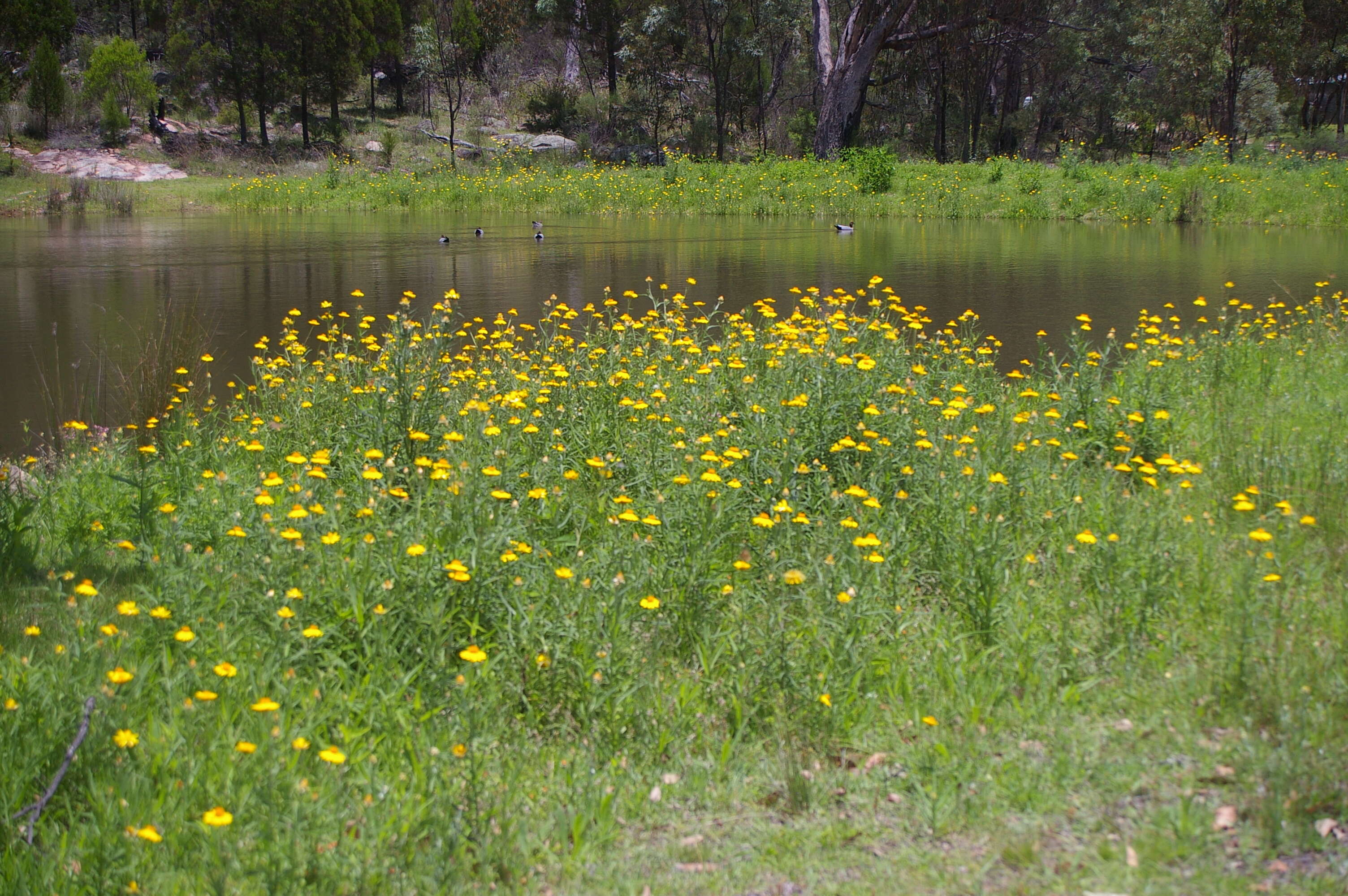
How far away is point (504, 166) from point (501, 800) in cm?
3642

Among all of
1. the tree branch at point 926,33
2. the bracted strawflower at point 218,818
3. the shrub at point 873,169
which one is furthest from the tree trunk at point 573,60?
the bracted strawflower at point 218,818

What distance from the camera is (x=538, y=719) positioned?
11.9 feet

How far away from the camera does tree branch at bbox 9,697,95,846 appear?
294 centimetres

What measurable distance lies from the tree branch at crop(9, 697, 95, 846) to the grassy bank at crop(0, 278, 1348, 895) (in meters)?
0.05

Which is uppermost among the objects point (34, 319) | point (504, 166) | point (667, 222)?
point (504, 166)

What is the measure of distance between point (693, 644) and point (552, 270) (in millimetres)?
12234

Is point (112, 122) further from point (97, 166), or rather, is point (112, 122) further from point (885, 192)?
point (885, 192)

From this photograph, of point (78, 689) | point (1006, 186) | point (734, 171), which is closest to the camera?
point (78, 689)

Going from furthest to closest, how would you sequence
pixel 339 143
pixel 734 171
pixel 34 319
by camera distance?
pixel 339 143 < pixel 734 171 < pixel 34 319

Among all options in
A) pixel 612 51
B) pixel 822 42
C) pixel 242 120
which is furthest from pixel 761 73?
pixel 242 120

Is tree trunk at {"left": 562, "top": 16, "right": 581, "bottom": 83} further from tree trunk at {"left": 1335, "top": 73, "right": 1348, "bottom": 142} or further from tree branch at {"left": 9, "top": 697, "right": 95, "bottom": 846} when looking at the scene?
tree branch at {"left": 9, "top": 697, "right": 95, "bottom": 846}

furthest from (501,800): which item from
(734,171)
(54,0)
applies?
(54,0)

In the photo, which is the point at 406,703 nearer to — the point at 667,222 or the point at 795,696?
the point at 795,696

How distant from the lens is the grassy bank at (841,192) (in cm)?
2331
